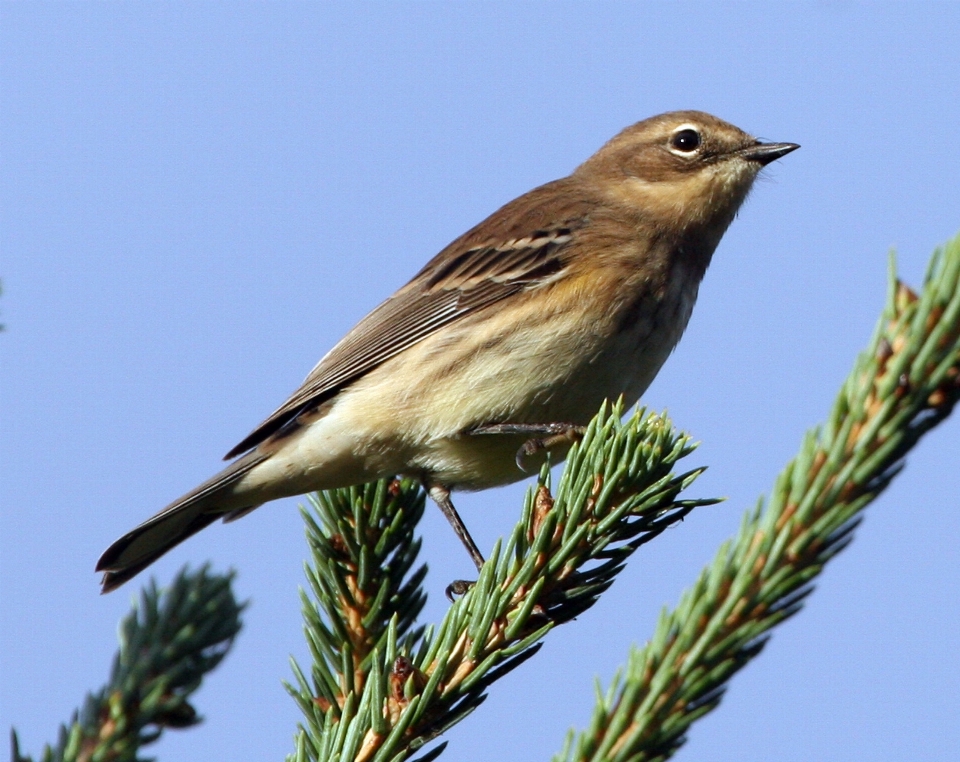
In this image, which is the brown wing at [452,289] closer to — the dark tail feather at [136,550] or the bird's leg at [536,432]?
the dark tail feather at [136,550]

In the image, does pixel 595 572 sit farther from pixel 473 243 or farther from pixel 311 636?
pixel 473 243

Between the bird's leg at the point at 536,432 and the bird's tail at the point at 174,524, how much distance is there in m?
1.33

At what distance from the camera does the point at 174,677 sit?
2807 millimetres

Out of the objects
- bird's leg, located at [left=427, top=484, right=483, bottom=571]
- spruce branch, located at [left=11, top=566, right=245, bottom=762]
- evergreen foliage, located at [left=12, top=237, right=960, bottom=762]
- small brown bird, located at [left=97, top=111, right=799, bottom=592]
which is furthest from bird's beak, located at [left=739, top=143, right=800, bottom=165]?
spruce branch, located at [left=11, top=566, right=245, bottom=762]

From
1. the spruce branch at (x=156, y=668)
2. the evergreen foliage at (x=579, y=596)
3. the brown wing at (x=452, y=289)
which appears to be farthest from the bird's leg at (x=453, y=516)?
the spruce branch at (x=156, y=668)

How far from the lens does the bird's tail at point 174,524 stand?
5.42 metres

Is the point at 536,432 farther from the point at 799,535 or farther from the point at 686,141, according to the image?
the point at 799,535

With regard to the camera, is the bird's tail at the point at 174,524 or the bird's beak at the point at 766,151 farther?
the bird's beak at the point at 766,151

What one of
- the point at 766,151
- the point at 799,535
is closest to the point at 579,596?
the point at 799,535

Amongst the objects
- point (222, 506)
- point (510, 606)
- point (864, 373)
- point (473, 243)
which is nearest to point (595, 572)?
point (510, 606)

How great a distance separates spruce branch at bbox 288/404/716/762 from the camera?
2768 mm

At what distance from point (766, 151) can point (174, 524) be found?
4469 mm

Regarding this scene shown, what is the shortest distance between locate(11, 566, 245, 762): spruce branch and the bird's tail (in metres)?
2.44

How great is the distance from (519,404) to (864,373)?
3.48m
